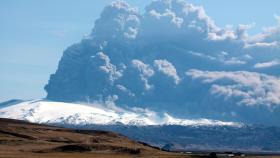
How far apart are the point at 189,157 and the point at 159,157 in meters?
11.8

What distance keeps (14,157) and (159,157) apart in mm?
45252

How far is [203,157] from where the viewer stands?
19838 centimetres

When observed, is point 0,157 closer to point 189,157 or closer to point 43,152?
point 43,152

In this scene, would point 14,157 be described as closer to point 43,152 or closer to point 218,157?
point 43,152

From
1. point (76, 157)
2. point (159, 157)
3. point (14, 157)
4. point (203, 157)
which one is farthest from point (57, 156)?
point (203, 157)

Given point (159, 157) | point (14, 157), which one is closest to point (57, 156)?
point (14, 157)

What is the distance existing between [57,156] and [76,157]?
5734mm

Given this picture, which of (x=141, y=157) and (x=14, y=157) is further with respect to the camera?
(x=141, y=157)

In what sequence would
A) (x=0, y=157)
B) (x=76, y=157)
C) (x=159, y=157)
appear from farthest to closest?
1. (x=159, y=157)
2. (x=76, y=157)
3. (x=0, y=157)

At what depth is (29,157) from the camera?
16912cm

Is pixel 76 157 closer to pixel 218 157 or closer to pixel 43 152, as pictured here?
pixel 43 152

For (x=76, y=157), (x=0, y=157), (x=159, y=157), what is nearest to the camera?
(x=0, y=157)

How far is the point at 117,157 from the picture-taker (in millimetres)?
182875

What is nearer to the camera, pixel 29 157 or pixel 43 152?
pixel 29 157
